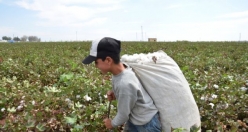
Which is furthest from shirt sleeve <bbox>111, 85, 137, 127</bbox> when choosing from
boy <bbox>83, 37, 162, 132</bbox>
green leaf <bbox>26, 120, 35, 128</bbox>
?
green leaf <bbox>26, 120, 35, 128</bbox>

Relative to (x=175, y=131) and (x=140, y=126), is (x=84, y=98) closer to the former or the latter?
(x=140, y=126)

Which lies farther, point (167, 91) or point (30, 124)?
point (30, 124)

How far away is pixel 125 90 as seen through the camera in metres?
1.84

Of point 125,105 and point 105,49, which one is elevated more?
point 105,49

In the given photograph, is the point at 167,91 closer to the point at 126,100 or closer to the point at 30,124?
the point at 126,100

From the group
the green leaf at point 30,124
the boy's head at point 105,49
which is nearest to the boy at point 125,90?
the boy's head at point 105,49

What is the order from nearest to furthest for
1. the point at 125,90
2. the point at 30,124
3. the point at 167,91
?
the point at 125,90, the point at 167,91, the point at 30,124

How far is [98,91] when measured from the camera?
3.29 meters

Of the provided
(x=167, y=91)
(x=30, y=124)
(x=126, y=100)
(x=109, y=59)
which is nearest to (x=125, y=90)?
(x=126, y=100)

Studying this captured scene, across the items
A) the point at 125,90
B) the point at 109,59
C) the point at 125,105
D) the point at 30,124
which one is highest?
the point at 109,59

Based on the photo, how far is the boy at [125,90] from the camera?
1.85 metres

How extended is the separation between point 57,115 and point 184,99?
46.2 inches

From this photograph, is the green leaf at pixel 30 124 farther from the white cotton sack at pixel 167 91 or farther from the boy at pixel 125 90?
the white cotton sack at pixel 167 91

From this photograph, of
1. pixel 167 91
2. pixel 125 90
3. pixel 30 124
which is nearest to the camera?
pixel 125 90
